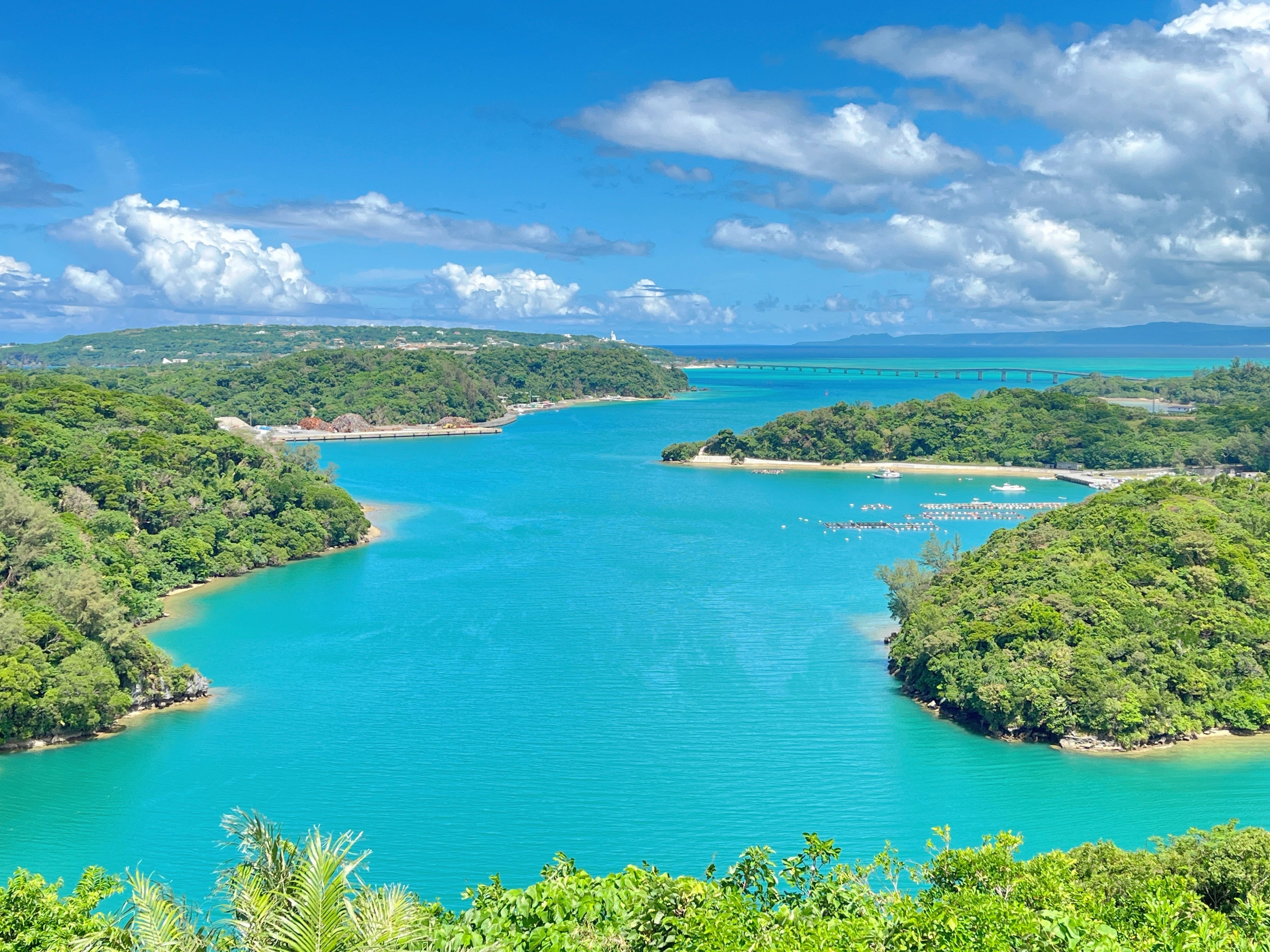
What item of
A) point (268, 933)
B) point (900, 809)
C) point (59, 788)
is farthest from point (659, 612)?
point (268, 933)

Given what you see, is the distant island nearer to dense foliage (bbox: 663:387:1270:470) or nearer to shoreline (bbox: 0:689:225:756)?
dense foliage (bbox: 663:387:1270:470)

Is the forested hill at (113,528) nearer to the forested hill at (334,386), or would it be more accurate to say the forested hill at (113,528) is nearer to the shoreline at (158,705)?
the shoreline at (158,705)

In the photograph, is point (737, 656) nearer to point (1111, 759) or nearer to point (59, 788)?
point (1111, 759)

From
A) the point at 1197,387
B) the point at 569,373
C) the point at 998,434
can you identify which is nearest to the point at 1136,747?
the point at 998,434

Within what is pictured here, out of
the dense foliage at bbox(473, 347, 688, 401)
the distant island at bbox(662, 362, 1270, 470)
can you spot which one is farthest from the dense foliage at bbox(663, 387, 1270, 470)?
the dense foliage at bbox(473, 347, 688, 401)

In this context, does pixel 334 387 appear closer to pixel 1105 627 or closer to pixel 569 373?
pixel 569 373

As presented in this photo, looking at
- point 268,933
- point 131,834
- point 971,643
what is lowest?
point 131,834

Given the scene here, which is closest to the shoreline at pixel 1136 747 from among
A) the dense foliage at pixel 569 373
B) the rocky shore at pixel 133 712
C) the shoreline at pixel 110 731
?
the shoreline at pixel 110 731
